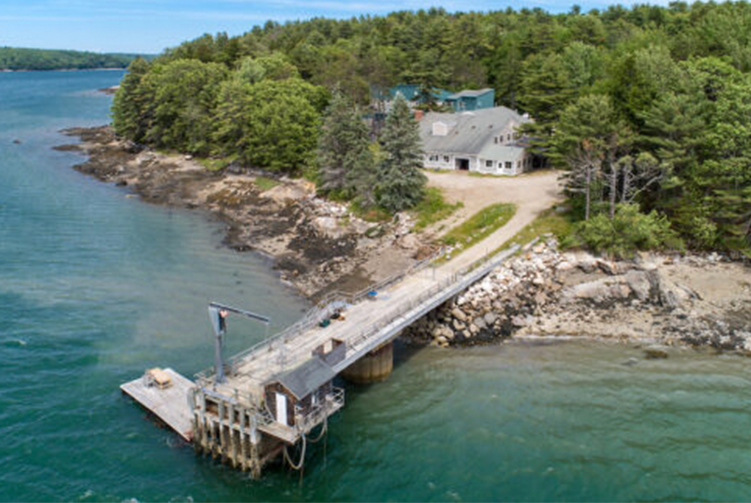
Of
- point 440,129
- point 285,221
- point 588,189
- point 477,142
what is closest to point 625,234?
point 588,189

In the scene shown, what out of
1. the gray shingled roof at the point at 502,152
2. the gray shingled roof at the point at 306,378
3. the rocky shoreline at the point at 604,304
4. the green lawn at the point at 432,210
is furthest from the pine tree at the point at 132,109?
the gray shingled roof at the point at 306,378

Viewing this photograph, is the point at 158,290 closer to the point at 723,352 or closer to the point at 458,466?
the point at 458,466

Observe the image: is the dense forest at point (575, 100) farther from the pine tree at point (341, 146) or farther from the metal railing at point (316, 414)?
the metal railing at point (316, 414)

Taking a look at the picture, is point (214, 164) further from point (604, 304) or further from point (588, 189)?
point (604, 304)

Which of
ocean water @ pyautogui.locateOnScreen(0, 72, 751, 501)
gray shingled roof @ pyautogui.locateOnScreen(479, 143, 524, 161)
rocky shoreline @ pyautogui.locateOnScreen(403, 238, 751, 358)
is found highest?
gray shingled roof @ pyautogui.locateOnScreen(479, 143, 524, 161)

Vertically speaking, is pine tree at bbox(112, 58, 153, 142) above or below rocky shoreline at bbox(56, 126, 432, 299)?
above

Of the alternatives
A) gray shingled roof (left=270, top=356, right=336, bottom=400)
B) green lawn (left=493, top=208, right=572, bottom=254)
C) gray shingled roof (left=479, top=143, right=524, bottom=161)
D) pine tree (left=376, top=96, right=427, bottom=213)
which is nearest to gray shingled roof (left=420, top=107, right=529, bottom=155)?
gray shingled roof (left=479, top=143, right=524, bottom=161)

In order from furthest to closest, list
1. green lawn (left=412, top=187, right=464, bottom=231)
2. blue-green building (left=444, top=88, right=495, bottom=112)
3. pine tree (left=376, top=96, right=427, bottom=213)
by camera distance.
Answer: blue-green building (left=444, top=88, right=495, bottom=112) < pine tree (left=376, top=96, right=427, bottom=213) < green lawn (left=412, top=187, right=464, bottom=231)

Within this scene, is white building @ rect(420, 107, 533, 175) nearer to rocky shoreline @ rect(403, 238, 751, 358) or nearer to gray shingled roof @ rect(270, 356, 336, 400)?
rocky shoreline @ rect(403, 238, 751, 358)
